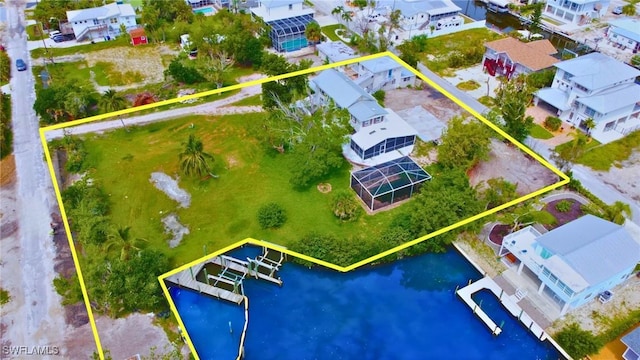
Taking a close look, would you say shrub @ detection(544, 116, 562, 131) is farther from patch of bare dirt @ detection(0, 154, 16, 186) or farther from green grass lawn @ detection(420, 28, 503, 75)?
patch of bare dirt @ detection(0, 154, 16, 186)

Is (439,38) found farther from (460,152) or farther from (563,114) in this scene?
(460,152)

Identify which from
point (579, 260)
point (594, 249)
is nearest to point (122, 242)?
point (579, 260)

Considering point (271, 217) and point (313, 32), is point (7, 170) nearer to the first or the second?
point (271, 217)

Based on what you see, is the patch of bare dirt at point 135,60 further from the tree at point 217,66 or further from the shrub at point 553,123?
the shrub at point 553,123

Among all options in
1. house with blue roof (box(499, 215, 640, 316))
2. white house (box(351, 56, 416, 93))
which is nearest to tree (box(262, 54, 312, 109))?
white house (box(351, 56, 416, 93))

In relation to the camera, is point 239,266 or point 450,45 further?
point 450,45
